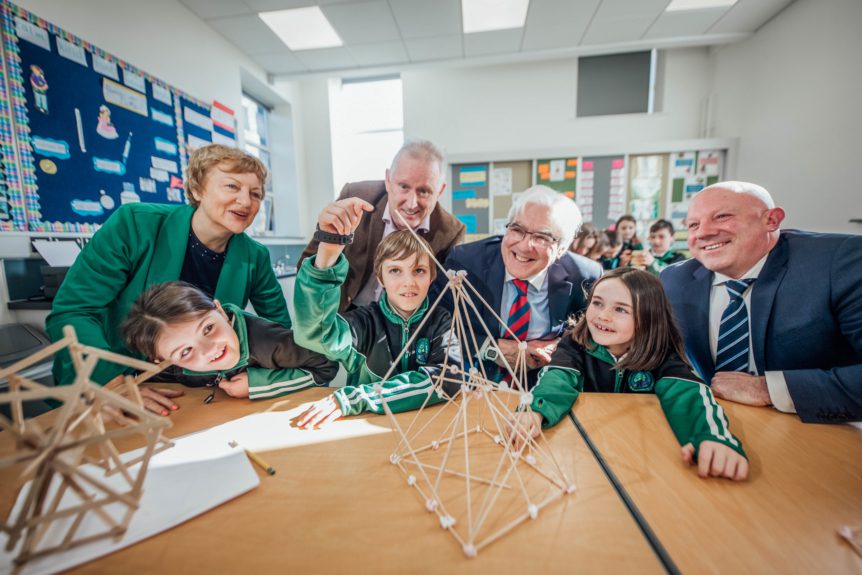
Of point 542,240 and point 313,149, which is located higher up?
point 313,149

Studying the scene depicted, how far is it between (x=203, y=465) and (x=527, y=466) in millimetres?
741

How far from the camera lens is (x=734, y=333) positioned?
1.30 meters

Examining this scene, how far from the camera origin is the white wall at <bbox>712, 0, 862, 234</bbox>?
289 centimetres

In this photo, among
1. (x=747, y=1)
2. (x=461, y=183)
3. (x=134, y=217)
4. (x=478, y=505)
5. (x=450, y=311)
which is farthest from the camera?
(x=461, y=183)

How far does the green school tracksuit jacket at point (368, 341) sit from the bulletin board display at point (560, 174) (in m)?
4.06

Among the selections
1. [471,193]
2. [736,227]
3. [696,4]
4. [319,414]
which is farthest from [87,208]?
[696,4]

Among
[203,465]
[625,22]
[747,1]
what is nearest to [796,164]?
[747,1]

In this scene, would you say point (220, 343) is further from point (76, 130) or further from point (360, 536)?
point (76, 130)

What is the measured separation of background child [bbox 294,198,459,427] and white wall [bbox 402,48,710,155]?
389 centimetres

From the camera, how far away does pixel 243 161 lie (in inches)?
46.2

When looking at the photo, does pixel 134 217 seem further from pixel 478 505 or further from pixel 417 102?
pixel 417 102

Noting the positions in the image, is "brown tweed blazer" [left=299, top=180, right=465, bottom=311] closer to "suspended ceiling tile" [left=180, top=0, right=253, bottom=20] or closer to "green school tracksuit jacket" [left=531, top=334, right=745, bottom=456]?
"green school tracksuit jacket" [left=531, top=334, right=745, bottom=456]

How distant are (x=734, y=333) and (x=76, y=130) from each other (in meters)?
3.70

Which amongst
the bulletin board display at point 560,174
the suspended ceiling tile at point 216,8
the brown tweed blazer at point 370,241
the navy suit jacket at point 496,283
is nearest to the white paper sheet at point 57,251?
the brown tweed blazer at point 370,241
